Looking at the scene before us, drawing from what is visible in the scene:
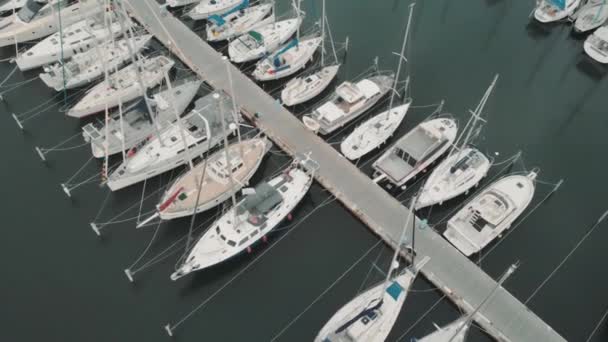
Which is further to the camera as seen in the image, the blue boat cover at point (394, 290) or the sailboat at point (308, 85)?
the sailboat at point (308, 85)

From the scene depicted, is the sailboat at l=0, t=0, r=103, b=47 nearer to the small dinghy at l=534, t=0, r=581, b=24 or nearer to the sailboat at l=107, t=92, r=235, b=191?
the sailboat at l=107, t=92, r=235, b=191

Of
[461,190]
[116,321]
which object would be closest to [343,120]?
[461,190]

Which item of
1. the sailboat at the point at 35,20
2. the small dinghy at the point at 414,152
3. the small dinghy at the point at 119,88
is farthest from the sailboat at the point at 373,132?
the sailboat at the point at 35,20

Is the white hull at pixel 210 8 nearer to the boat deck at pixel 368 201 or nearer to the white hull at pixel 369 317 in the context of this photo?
the boat deck at pixel 368 201

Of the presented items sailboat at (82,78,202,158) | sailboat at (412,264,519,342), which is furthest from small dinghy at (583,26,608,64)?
sailboat at (82,78,202,158)

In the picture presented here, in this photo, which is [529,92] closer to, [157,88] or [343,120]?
[343,120]

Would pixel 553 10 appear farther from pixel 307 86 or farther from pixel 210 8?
pixel 210 8
